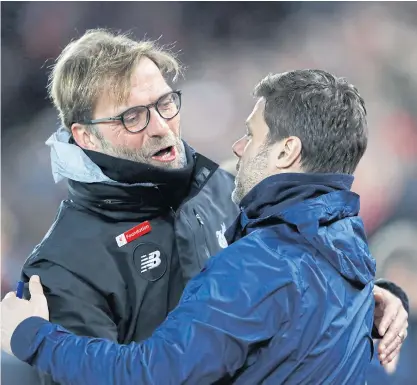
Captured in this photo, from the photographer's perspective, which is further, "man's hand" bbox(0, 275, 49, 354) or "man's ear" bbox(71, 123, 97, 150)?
"man's ear" bbox(71, 123, 97, 150)

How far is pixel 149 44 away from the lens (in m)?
1.90

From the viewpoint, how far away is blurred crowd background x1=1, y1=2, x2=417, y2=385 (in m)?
4.02

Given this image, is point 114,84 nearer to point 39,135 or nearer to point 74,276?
point 74,276

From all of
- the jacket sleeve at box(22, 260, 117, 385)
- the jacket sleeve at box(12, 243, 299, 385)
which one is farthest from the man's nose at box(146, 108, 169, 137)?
the jacket sleeve at box(12, 243, 299, 385)

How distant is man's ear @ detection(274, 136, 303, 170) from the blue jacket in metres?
0.06

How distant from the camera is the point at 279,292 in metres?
1.21

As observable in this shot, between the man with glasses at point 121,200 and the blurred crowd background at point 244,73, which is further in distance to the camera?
the blurred crowd background at point 244,73

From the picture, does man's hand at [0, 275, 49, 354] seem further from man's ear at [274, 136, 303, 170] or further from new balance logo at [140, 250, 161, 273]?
man's ear at [274, 136, 303, 170]

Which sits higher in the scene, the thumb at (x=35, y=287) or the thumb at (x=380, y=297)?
the thumb at (x=35, y=287)

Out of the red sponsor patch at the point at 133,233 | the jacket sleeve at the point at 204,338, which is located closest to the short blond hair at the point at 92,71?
the red sponsor patch at the point at 133,233

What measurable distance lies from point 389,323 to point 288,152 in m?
0.59

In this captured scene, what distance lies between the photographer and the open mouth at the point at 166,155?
5.97ft

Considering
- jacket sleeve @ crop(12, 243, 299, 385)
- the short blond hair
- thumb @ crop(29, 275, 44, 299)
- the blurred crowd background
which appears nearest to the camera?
jacket sleeve @ crop(12, 243, 299, 385)

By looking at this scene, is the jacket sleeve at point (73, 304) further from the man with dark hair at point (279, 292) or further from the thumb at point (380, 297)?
the thumb at point (380, 297)
